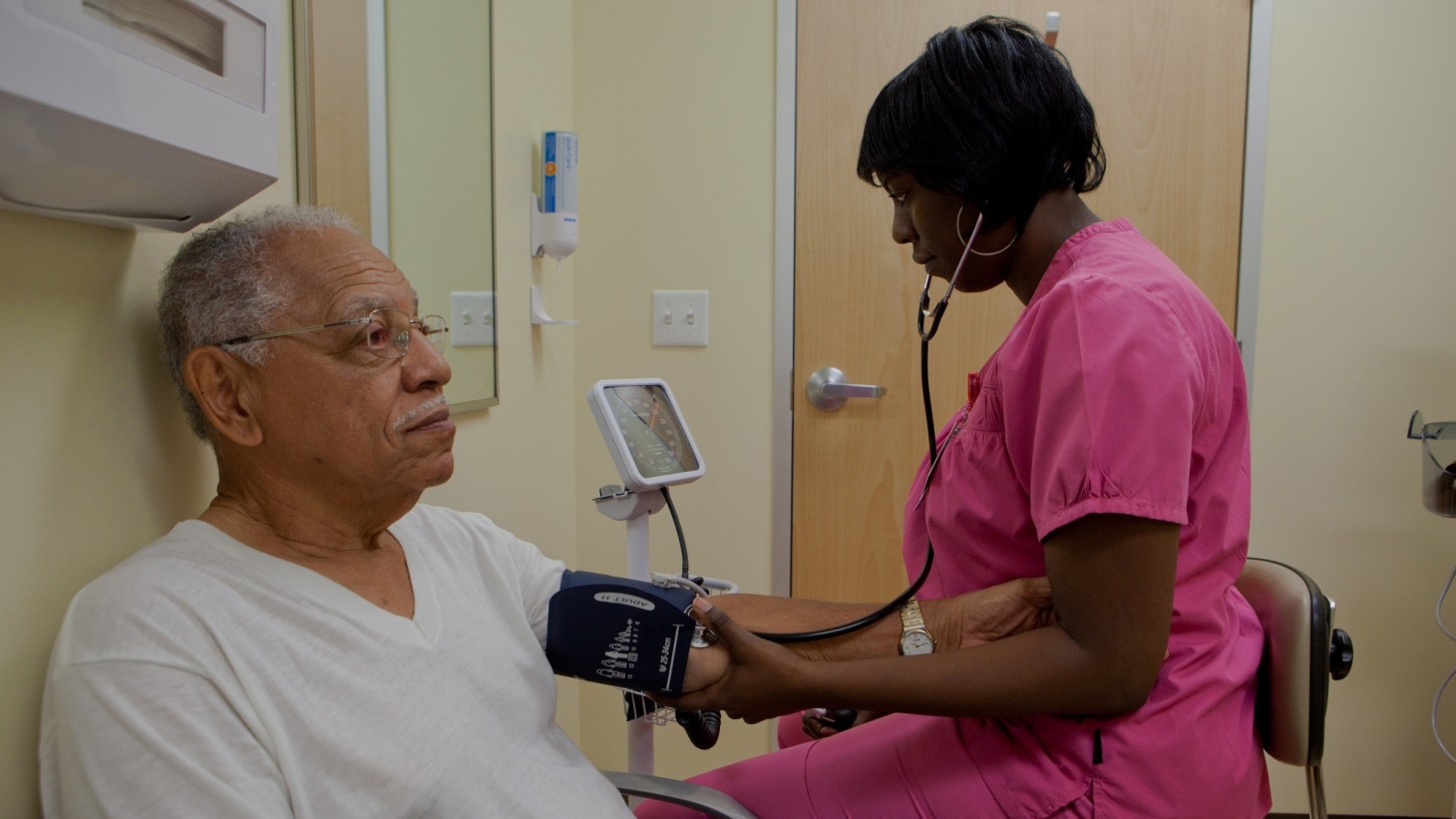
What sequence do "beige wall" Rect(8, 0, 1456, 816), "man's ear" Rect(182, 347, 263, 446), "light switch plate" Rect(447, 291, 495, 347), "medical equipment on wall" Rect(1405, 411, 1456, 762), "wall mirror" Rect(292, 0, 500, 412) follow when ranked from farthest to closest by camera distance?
"beige wall" Rect(8, 0, 1456, 816) < "medical equipment on wall" Rect(1405, 411, 1456, 762) < "light switch plate" Rect(447, 291, 495, 347) < "wall mirror" Rect(292, 0, 500, 412) < "man's ear" Rect(182, 347, 263, 446)

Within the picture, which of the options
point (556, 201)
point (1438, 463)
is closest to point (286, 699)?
point (556, 201)

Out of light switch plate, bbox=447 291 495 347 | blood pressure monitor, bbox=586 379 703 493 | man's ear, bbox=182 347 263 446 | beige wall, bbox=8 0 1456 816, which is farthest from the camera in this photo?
beige wall, bbox=8 0 1456 816

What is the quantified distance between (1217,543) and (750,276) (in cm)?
146

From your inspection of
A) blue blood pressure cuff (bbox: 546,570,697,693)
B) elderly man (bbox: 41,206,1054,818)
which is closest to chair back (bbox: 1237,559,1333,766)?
elderly man (bbox: 41,206,1054,818)

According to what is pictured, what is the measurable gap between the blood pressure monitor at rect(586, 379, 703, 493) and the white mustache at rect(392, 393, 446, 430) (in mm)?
322

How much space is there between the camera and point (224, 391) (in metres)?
0.91

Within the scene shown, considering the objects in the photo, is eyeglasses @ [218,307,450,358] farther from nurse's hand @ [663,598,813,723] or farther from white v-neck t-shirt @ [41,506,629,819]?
nurse's hand @ [663,598,813,723]

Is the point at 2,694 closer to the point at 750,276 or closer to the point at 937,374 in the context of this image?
the point at 750,276

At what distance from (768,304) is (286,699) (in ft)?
5.48

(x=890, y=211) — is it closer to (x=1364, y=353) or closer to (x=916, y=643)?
(x=1364, y=353)

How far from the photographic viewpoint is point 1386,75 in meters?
2.13

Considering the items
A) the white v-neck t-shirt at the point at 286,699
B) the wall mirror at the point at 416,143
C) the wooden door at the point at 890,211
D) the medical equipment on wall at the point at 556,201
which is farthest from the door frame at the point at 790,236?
the white v-neck t-shirt at the point at 286,699

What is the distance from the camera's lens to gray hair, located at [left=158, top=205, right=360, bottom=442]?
90 centimetres

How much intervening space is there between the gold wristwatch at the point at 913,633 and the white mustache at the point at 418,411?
0.60 meters
